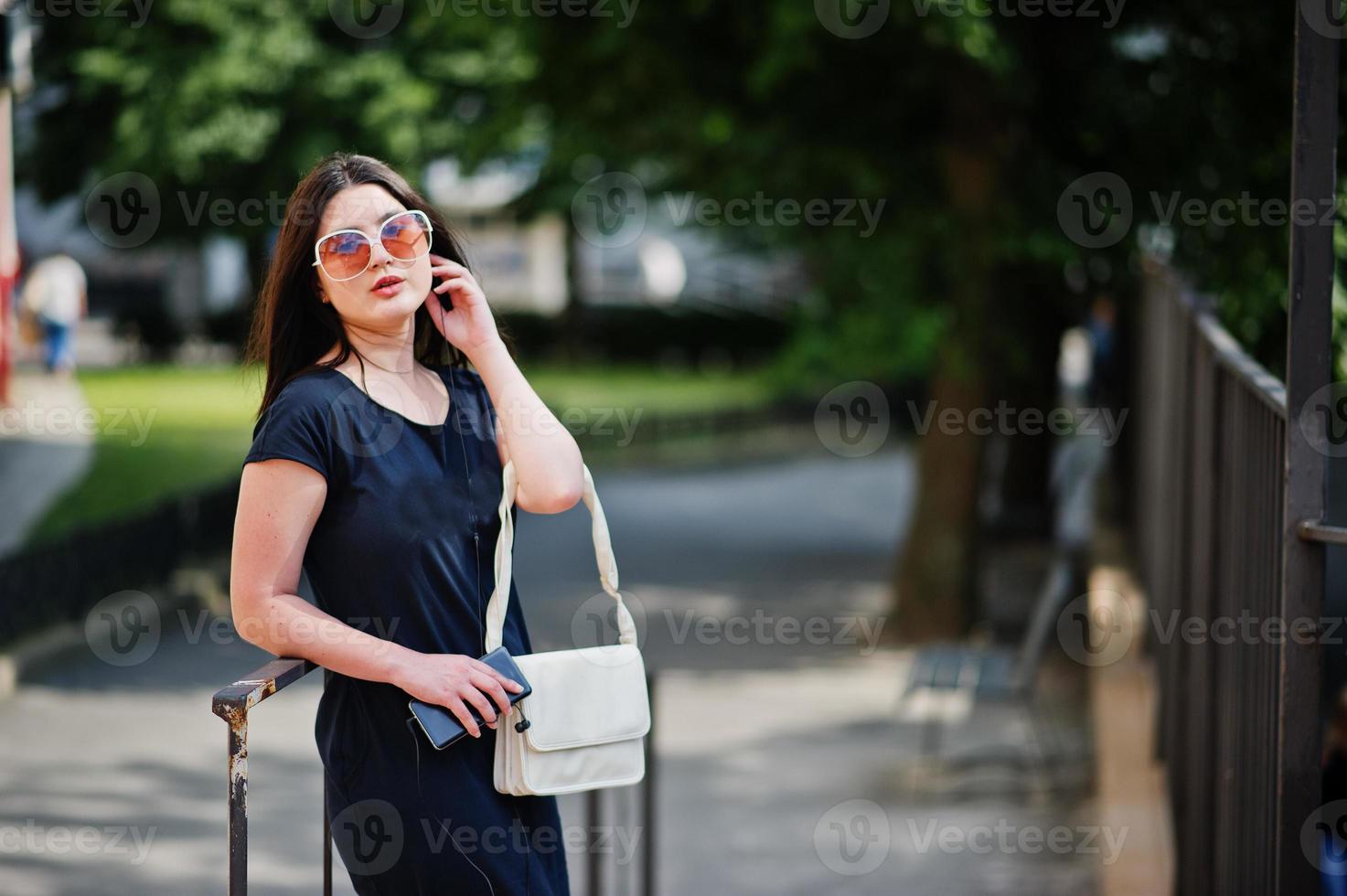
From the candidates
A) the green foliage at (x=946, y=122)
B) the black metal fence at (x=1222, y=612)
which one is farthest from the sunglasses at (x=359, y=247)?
the green foliage at (x=946, y=122)

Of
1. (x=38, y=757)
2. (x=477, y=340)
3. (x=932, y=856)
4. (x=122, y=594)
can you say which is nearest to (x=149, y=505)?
(x=122, y=594)

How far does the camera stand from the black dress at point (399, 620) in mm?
2855

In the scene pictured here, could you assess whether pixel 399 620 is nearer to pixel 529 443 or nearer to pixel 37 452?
pixel 529 443

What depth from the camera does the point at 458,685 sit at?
2.82 metres

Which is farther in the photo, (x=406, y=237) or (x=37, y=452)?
(x=37, y=452)

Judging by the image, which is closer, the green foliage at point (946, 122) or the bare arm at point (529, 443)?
the bare arm at point (529, 443)

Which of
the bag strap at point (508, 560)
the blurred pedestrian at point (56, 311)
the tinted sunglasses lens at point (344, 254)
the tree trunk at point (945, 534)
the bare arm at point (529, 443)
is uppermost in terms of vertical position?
the blurred pedestrian at point (56, 311)

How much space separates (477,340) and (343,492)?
1.40 ft

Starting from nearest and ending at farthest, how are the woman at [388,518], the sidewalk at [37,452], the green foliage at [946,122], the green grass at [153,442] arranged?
the woman at [388,518], the green foliage at [946,122], the sidewalk at [37,452], the green grass at [153,442]

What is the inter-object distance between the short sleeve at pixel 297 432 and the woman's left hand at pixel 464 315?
330 mm

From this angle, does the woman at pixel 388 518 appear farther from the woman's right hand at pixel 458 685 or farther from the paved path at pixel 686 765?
the paved path at pixel 686 765

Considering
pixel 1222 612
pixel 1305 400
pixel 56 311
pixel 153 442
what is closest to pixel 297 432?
pixel 1305 400

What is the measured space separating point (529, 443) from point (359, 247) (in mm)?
472

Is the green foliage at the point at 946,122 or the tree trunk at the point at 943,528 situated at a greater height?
the green foliage at the point at 946,122
